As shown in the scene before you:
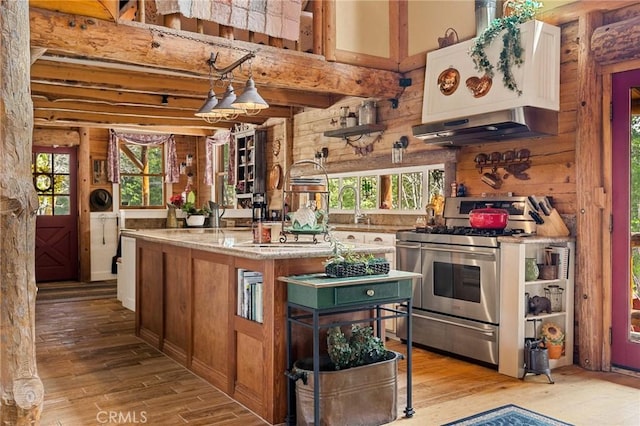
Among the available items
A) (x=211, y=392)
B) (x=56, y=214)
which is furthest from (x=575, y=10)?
(x=56, y=214)

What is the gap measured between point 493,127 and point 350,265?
2.16 m

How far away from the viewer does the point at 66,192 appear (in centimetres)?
920

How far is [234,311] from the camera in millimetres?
3354

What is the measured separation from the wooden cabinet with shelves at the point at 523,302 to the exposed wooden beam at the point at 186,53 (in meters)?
2.40

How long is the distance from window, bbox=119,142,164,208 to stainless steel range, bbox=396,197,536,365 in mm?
6616

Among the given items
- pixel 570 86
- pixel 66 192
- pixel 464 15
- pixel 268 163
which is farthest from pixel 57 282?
pixel 570 86

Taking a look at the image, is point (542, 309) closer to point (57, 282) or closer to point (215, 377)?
point (215, 377)

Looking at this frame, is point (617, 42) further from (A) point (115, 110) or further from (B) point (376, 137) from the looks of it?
(A) point (115, 110)

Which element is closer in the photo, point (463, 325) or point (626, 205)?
point (626, 205)

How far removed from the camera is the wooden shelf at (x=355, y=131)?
6137 mm

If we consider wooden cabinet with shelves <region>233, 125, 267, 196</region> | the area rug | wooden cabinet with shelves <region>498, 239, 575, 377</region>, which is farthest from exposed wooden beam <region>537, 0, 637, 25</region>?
wooden cabinet with shelves <region>233, 125, 267, 196</region>

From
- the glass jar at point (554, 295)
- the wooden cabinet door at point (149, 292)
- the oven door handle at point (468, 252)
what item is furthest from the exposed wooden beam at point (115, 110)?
the glass jar at point (554, 295)

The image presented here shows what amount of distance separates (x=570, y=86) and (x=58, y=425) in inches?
165

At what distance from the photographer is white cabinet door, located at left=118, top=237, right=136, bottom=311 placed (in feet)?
21.1
